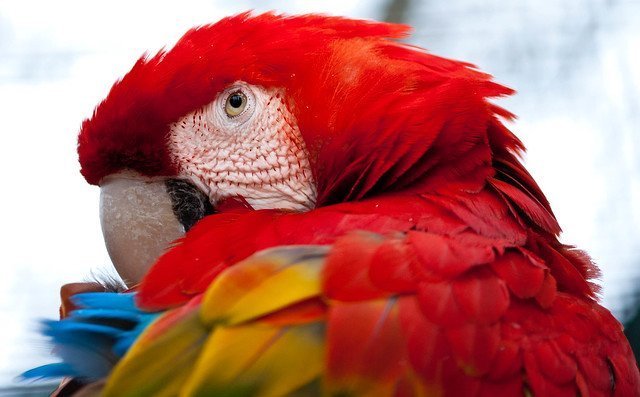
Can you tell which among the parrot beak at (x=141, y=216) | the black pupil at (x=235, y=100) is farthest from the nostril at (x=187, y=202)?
the black pupil at (x=235, y=100)

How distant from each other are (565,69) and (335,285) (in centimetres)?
166

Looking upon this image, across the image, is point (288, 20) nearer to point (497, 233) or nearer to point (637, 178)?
point (497, 233)

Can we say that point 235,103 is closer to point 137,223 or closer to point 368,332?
point 137,223

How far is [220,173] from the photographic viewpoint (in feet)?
3.08

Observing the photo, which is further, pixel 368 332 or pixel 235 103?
pixel 235 103

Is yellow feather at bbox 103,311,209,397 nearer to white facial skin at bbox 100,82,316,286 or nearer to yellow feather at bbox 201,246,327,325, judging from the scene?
yellow feather at bbox 201,246,327,325

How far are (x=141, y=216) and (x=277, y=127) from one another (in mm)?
179

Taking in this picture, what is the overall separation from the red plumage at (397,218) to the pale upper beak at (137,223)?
0.07ft

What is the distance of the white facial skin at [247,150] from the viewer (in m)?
0.92

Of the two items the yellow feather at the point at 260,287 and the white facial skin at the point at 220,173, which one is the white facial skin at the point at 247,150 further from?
the yellow feather at the point at 260,287

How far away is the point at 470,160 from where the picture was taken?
870 millimetres

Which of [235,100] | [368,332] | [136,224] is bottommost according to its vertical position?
[368,332]

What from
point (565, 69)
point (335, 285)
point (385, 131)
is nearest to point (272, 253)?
point (335, 285)

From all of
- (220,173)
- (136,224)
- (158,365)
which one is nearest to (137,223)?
(136,224)
